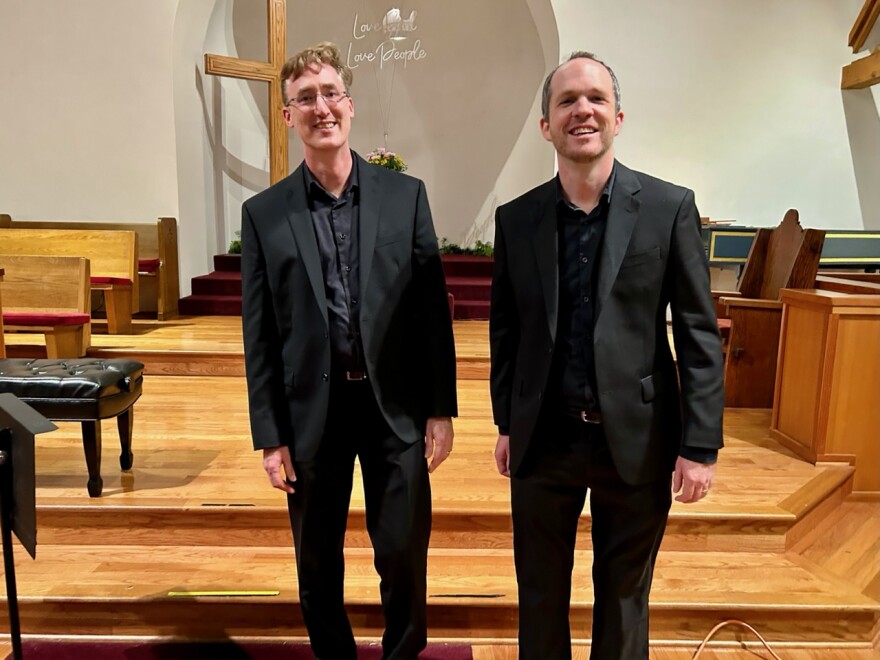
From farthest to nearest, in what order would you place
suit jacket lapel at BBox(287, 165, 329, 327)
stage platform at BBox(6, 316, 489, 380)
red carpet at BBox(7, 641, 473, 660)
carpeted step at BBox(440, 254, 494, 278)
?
1. carpeted step at BBox(440, 254, 494, 278)
2. stage platform at BBox(6, 316, 489, 380)
3. red carpet at BBox(7, 641, 473, 660)
4. suit jacket lapel at BBox(287, 165, 329, 327)

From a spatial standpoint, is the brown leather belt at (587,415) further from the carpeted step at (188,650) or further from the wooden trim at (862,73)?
the wooden trim at (862,73)

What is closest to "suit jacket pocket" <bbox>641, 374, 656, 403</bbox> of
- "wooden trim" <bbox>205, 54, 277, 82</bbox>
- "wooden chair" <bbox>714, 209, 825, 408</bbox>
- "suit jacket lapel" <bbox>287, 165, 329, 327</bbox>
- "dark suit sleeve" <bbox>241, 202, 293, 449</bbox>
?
"suit jacket lapel" <bbox>287, 165, 329, 327</bbox>

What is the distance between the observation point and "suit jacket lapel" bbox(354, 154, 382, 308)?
Answer: 1.46 metres

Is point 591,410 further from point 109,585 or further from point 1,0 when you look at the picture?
point 1,0

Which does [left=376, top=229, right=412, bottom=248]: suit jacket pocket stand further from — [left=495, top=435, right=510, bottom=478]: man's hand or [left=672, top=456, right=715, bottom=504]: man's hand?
[left=672, top=456, right=715, bottom=504]: man's hand

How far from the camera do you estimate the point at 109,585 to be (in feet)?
7.07

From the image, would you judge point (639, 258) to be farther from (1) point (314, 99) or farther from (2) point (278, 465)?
(2) point (278, 465)

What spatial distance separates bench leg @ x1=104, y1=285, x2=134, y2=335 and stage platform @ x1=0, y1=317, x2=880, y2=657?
6.19ft

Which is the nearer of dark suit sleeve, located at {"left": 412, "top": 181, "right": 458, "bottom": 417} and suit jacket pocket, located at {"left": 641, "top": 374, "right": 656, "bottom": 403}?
suit jacket pocket, located at {"left": 641, "top": 374, "right": 656, "bottom": 403}

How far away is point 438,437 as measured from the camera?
158 cm

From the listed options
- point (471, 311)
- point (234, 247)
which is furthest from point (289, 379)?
point (234, 247)

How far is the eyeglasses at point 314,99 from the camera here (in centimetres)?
138

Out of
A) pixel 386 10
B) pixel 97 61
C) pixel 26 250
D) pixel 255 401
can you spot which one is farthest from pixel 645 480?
pixel 386 10

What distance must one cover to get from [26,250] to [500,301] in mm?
4737
